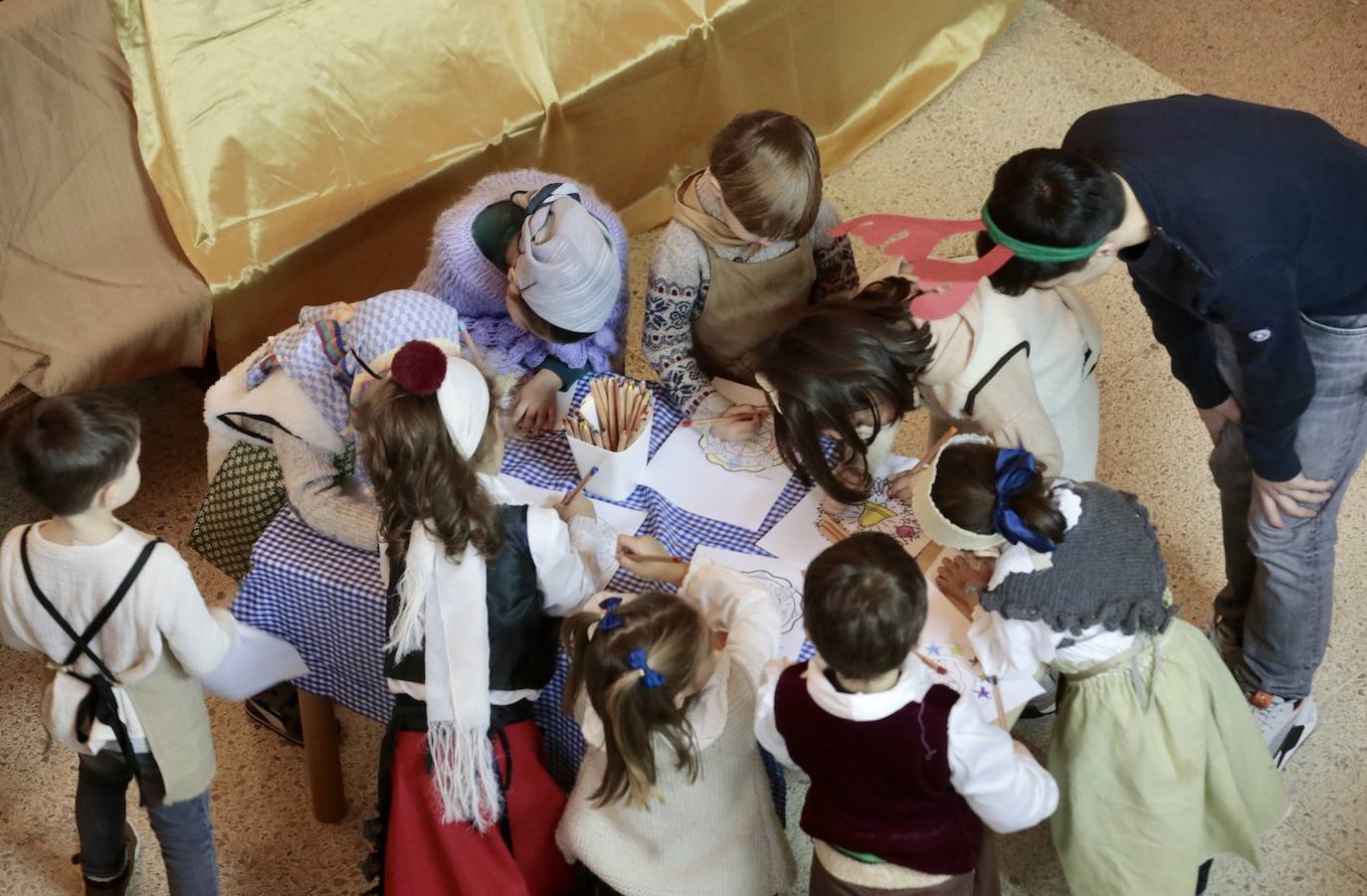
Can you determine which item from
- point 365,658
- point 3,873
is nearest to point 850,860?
point 365,658

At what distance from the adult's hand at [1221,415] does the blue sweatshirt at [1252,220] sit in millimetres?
220

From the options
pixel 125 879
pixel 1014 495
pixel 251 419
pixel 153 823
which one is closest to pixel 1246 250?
pixel 1014 495

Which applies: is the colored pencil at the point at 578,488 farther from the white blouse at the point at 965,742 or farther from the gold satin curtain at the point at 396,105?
the gold satin curtain at the point at 396,105

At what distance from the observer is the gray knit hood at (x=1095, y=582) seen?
5.72 ft

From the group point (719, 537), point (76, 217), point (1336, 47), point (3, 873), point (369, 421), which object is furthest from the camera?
point (1336, 47)

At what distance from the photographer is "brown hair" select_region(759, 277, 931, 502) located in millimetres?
1893

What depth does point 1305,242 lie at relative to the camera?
71.0 inches

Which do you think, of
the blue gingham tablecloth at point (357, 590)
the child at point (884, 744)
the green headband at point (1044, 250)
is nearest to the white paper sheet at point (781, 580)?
the blue gingham tablecloth at point (357, 590)

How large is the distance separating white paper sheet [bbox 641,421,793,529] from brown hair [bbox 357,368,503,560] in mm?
397

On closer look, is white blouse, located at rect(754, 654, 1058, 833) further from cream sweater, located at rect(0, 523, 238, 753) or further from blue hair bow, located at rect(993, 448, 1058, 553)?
cream sweater, located at rect(0, 523, 238, 753)

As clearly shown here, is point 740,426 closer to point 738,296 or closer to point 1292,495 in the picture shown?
point 738,296

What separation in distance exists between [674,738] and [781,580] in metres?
0.33

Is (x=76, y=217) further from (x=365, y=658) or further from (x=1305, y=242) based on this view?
(x=1305, y=242)

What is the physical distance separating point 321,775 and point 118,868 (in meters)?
0.38
